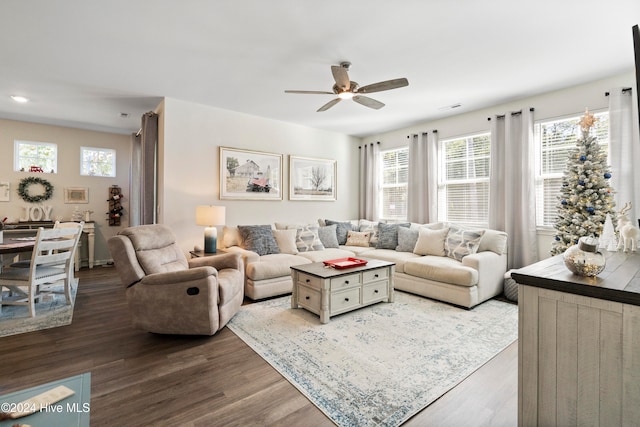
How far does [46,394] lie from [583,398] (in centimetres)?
211

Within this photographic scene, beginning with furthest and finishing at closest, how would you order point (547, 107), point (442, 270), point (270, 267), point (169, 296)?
1. point (547, 107)
2. point (270, 267)
3. point (442, 270)
4. point (169, 296)

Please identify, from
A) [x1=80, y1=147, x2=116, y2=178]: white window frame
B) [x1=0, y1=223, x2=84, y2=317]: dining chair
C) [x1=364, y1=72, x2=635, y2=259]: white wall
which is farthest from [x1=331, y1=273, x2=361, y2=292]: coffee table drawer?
[x1=80, y1=147, x2=116, y2=178]: white window frame

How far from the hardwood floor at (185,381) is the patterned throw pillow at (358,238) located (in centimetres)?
294

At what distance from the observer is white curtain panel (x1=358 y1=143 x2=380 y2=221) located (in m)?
6.22

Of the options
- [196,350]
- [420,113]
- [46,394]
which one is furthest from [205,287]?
[420,113]

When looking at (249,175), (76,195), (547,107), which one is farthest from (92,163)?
(547,107)

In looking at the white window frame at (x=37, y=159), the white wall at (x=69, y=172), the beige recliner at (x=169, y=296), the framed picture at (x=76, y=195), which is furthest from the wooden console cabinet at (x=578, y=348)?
the white window frame at (x=37, y=159)

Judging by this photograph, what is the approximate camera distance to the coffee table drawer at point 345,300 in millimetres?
3064

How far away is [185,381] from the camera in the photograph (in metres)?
1.97

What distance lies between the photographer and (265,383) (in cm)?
196

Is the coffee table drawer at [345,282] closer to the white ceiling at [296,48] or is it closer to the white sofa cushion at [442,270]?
the white sofa cushion at [442,270]

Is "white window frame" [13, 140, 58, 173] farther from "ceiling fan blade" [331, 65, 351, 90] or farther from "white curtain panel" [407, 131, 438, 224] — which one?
"white curtain panel" [407, 131, 438, 224]

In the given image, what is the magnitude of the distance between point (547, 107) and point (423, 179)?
6.46 ft

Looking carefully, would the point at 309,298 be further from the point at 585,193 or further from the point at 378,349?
the point at 585,193
